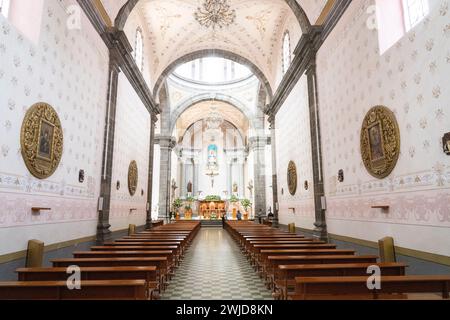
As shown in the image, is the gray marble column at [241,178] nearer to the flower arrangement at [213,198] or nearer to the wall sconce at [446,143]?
the flower arrangement at [213,198]

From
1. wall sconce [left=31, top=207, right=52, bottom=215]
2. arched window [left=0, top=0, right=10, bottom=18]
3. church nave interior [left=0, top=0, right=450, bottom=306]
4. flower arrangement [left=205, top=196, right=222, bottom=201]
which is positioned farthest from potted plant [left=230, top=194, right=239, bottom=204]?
arched window [left=0, top=0, right=10, bottom=18]

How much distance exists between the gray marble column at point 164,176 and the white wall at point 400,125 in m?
16.0

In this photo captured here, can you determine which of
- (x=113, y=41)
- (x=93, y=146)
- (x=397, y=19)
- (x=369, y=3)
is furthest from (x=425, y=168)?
(x=113, y=41)

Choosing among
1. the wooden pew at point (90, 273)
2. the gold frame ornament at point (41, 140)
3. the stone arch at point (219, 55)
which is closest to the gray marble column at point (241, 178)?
the stone arch at point (219, 55)

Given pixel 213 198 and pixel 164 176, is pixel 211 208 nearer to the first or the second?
pixel 213 198

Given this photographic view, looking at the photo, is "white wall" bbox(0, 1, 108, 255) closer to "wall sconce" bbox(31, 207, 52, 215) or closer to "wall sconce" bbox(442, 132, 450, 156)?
"wall sconce" bbox(31, 207, 52, 215)

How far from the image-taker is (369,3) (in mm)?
6633

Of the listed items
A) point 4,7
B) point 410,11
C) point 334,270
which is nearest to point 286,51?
point 410,11

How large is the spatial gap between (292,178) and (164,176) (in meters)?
12.9

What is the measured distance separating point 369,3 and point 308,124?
4.78 metres

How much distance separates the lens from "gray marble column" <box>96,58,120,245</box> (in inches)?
351

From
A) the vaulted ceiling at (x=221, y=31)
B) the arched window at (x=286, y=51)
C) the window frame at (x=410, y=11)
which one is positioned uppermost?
the vaulted ceiling at (x=221, y=31)

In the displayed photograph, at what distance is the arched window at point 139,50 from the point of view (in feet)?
43.2

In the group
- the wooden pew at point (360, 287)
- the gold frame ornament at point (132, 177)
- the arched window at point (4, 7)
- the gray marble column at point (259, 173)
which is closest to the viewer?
the wooden pew at point (360, 287)
